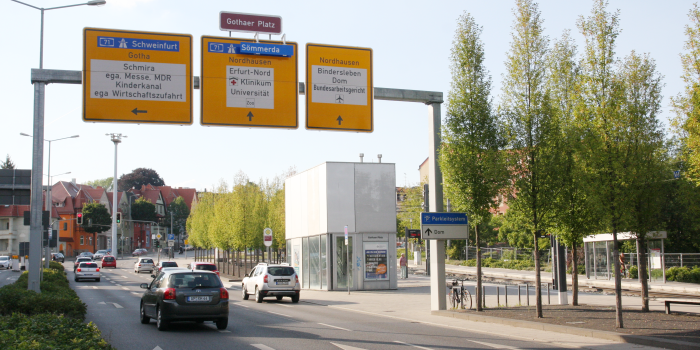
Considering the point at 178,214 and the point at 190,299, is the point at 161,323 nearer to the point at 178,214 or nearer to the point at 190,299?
the point at 190,299

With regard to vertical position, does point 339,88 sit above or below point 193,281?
above

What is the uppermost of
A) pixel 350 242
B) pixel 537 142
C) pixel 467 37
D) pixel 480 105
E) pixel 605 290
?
pixel 467 37

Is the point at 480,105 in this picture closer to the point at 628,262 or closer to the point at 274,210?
the point at 628,262

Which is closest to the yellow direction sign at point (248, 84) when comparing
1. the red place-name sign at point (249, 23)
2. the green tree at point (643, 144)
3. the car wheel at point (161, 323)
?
the red place-name sign at point (249, 23)

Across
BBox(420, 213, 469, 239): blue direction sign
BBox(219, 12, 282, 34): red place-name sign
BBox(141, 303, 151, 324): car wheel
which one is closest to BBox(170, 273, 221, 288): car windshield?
BBox(141, 303, 151, 324): car wheel

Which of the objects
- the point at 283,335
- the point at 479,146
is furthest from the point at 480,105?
the point at 283,335

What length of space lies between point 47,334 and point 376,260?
80.5 ft

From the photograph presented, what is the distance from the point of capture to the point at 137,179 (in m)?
140

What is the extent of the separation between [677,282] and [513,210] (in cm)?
2086

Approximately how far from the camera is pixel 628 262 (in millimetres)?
38500

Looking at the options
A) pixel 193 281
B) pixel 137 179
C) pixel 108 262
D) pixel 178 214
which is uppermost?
pixel 137 179

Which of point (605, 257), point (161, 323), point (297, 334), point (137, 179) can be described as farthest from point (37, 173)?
point (137, 179)

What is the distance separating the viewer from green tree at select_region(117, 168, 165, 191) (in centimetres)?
13962

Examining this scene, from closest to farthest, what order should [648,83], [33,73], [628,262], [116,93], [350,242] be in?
[116,93] → [33,73] → [648,83] → [350,242] → [628,262]
